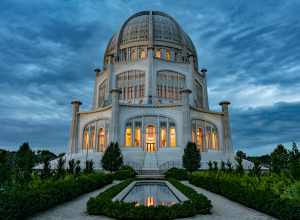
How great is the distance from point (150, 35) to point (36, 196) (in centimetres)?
4642

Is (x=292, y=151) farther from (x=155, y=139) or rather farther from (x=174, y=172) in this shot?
(x=155, y=139)

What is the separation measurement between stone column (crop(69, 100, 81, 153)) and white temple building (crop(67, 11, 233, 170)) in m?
0.17

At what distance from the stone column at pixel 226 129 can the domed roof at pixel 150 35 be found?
56.5ft

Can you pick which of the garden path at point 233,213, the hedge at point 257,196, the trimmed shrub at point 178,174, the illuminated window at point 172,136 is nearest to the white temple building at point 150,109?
the illuminated window at point 172,136

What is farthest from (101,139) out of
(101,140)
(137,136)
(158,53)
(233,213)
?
(233,213)

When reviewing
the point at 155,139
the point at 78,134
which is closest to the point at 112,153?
the point at 155,139

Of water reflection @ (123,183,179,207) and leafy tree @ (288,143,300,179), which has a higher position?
leafy tree @ (288,143,300,179)

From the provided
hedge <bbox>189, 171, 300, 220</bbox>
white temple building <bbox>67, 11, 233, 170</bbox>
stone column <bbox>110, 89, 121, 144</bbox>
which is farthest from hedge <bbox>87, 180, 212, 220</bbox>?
stone column <bbox>110, 89, 121, 144</bbox>

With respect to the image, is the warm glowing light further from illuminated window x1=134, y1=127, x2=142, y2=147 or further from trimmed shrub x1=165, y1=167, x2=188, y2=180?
trimmed shrub x1=165, y1=167, x2=188, y2=180

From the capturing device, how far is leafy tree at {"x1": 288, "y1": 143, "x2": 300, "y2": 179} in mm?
10137

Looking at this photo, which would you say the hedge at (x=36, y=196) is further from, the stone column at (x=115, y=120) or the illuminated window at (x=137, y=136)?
the illuminated window at (x=137, y=136)

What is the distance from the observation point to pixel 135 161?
33.3 meters

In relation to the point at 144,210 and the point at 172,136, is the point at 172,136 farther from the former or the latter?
the point at 144,210

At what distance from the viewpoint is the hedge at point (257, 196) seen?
24.1 ft
